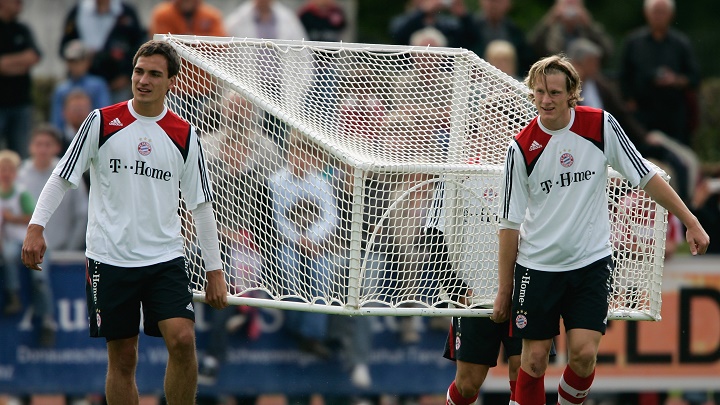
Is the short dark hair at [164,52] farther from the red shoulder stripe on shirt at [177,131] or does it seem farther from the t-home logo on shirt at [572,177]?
the t-home logo on shirt at [572,177]

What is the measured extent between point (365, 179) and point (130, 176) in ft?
4.59

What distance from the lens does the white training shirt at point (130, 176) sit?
7.03 meters

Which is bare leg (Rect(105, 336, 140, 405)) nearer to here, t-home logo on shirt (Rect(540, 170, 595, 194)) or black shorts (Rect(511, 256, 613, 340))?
black shorts (Rect(511, 256, 613, 340))

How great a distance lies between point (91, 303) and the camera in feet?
23.8

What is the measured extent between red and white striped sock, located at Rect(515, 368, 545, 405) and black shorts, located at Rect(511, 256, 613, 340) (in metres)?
0.26

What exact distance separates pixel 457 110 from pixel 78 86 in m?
5.28

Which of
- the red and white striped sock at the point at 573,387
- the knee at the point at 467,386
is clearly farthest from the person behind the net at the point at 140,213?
the red and white striped sock at the point at 573,387

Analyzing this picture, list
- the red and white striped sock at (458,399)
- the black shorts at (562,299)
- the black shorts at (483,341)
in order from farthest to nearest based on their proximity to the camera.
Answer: the red and white striped sock at (458,399), the black shorts at (483,341), the black shorts at (562,299)

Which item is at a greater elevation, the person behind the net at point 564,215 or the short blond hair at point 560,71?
the short blond hair at point 560,71

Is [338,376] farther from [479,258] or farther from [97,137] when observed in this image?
[97,137]

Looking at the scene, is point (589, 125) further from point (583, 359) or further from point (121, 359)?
point (121, 359)

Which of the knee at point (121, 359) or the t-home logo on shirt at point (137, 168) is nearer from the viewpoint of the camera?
the t-home logo on shirt at point (137, 168)


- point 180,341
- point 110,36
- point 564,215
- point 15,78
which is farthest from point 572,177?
point 15,78

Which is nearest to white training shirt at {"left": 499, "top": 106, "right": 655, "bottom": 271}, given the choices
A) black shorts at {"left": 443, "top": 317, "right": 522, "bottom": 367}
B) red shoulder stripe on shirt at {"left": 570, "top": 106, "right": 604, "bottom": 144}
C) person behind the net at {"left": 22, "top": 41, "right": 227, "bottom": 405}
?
red shoulder stripe on shirt at {"left": 570, "top": 106, "right": 604, "bottom": 144}
